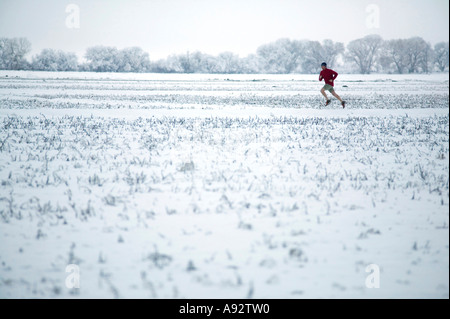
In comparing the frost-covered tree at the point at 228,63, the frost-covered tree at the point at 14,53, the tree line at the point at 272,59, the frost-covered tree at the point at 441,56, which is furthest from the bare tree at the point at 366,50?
the frost-covered tree at the point at 14,53

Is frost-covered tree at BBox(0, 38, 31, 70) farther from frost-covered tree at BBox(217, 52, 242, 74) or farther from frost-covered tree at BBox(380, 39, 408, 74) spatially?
frost-covered tree at BBox(380, 39, 408, 74)

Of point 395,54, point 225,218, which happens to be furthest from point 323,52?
point 225,218

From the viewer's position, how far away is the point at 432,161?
24.8ft

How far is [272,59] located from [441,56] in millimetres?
54019

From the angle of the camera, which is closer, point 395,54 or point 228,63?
point 395,54

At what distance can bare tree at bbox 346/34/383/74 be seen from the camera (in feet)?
339

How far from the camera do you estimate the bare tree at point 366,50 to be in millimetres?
103188

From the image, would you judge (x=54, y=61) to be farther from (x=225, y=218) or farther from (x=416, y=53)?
(x=225, y=218)

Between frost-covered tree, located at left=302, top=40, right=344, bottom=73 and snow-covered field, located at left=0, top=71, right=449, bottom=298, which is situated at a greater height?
frost-covered tree, located at left=302, top=40, right=344, bottom=73

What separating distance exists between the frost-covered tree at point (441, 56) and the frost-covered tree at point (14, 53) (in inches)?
4801

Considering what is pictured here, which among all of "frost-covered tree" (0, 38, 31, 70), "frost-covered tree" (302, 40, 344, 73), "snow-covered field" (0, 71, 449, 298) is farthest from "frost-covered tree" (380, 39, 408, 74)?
"snow-covered field" (0, 71, 449, 298)

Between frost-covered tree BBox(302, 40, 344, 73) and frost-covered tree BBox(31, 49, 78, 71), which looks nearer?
frost-covered tree BBox(31, 49, 78, 71)

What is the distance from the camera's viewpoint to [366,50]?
103562 mm

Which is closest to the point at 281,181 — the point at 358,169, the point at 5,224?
the point at 358,169
